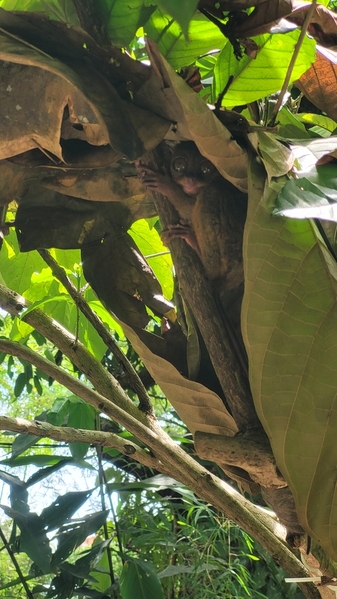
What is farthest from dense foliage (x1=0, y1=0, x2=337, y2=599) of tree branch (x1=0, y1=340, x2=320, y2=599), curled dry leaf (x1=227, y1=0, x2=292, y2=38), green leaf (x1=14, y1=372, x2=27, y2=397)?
green leaf (x1=14, y1=372, x2=27, y2=397)

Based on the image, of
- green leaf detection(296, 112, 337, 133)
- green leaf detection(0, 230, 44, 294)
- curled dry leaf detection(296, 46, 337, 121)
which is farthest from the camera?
green leaf detection(0, 230, 44, 294)

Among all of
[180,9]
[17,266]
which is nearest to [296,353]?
[180,9]

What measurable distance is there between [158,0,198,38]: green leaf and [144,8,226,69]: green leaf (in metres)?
0.16

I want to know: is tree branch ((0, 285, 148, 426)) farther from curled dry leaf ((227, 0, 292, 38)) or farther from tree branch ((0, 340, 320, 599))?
curled dry leaf ((227, 0, 292, 38))

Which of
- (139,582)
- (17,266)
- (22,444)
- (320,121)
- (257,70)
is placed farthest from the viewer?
(22,444)

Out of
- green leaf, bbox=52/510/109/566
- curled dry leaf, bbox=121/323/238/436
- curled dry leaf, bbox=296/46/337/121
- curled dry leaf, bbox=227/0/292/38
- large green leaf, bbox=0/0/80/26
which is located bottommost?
green leaf, bbox=52/510/109/566

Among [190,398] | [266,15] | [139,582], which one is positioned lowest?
[139,582]

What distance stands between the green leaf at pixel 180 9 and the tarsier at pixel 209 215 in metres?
0.15

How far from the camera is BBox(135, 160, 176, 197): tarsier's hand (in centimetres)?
44

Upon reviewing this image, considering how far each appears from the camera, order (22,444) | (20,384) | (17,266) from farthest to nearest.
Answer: (20,384)
(22,444)
(17,266)

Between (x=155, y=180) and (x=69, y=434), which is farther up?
(x=155, y=180)

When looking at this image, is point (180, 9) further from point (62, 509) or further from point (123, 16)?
point (62, 509)

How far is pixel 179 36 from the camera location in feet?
1.42

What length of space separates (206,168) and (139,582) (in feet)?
2.81
